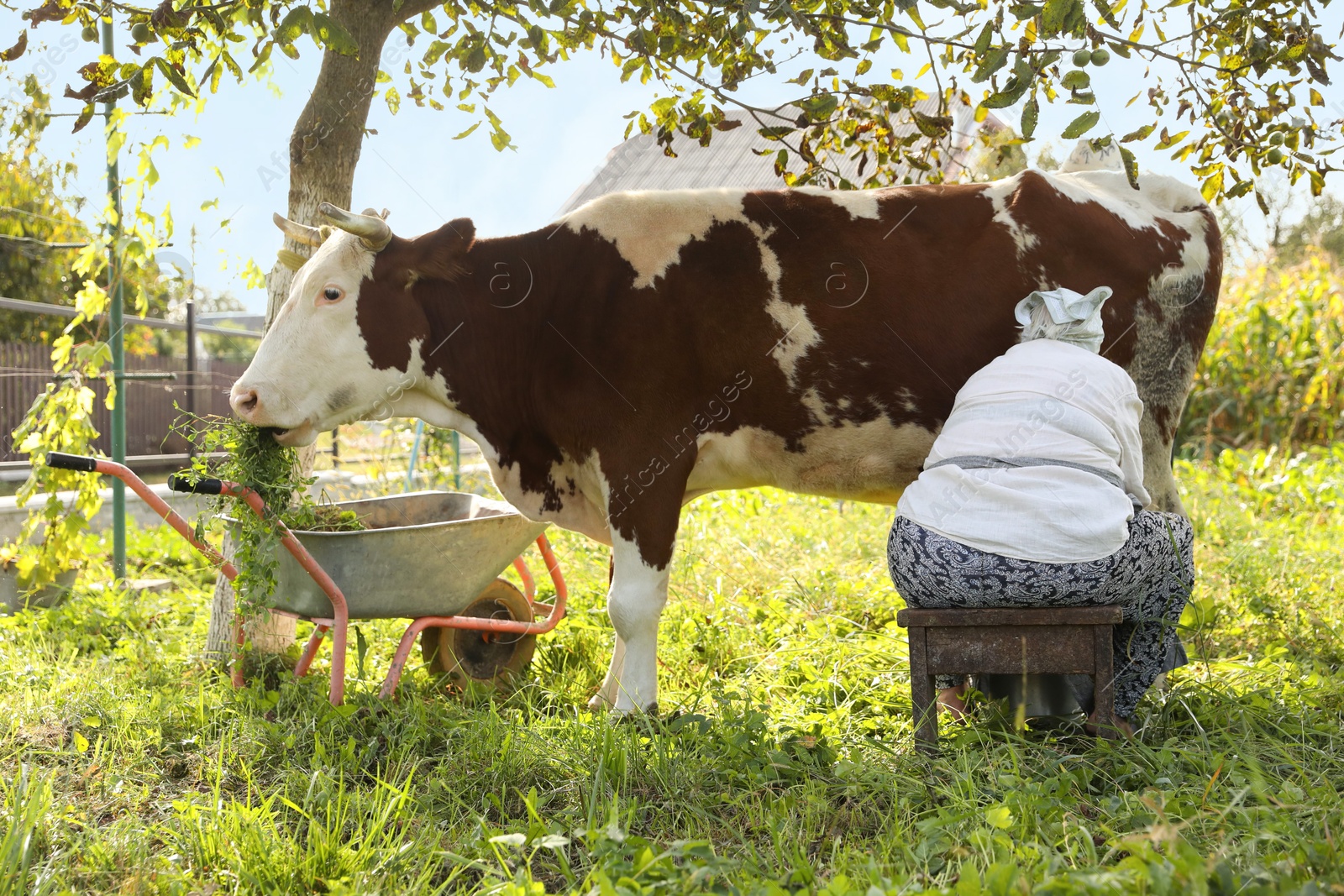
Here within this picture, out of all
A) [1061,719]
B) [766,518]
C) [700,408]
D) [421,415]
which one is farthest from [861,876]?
[766,518]

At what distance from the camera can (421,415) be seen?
Answer: 419 cm

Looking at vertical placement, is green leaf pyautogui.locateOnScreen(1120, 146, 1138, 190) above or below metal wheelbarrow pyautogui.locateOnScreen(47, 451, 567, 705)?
above

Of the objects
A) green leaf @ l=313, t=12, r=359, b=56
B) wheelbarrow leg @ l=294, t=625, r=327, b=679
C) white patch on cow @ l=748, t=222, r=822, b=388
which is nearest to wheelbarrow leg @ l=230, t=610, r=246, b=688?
wheelbarrow leg @ l=294, t=625, r=327, b=679

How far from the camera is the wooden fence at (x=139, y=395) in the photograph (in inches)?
292

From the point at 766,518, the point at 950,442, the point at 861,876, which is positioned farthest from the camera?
the point at 766,518

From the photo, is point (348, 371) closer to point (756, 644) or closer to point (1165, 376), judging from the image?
point (756, 644)

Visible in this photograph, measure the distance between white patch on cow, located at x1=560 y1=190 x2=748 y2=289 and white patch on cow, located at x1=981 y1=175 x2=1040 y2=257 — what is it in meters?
1.00

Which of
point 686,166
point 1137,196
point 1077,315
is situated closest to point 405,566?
point 1077,315

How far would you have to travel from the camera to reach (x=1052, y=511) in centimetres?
291

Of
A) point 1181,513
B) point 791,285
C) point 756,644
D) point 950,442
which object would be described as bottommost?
point 756,644

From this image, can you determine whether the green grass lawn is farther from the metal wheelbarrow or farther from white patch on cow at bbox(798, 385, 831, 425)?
white patch on cow at bbox(798, 385, 831, 425)

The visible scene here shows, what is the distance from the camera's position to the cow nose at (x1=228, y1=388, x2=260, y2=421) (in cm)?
382

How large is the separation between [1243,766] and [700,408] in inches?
82.0

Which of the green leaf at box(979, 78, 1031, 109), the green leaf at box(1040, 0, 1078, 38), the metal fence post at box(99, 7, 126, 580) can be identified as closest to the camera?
the green leaf at box(1040, 0, 1078, 38)
